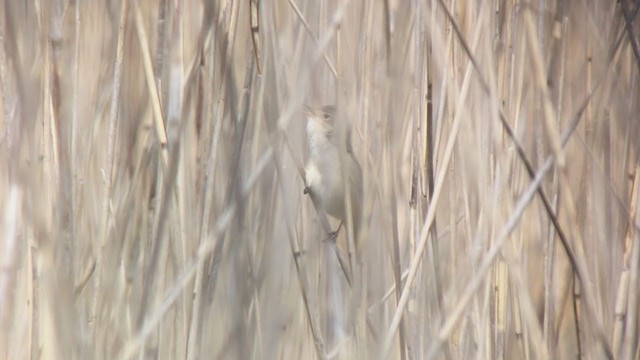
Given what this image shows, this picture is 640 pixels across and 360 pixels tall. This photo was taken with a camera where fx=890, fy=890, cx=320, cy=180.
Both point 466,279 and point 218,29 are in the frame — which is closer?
point 218,29

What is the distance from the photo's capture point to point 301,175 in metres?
1.33

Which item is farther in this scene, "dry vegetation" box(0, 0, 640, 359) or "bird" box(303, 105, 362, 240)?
"bird" box(303, 105, 362, 240)

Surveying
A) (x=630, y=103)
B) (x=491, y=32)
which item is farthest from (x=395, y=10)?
(x=630, y=103)

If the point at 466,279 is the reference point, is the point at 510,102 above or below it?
above

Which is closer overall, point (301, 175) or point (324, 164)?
point (301, 175)

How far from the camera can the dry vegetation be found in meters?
1.05

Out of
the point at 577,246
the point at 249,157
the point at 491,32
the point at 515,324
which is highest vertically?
the point at 491,32

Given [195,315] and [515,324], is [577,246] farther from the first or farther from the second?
[195,315]

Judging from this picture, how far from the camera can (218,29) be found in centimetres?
108

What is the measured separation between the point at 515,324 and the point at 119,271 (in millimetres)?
532

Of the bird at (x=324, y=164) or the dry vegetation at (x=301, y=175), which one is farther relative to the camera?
the bird at (x=324, y=164)

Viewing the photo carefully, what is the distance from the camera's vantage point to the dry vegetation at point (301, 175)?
1.05 m

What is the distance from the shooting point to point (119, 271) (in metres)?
1.16

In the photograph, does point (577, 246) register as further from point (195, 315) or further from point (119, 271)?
point (119, 271)
